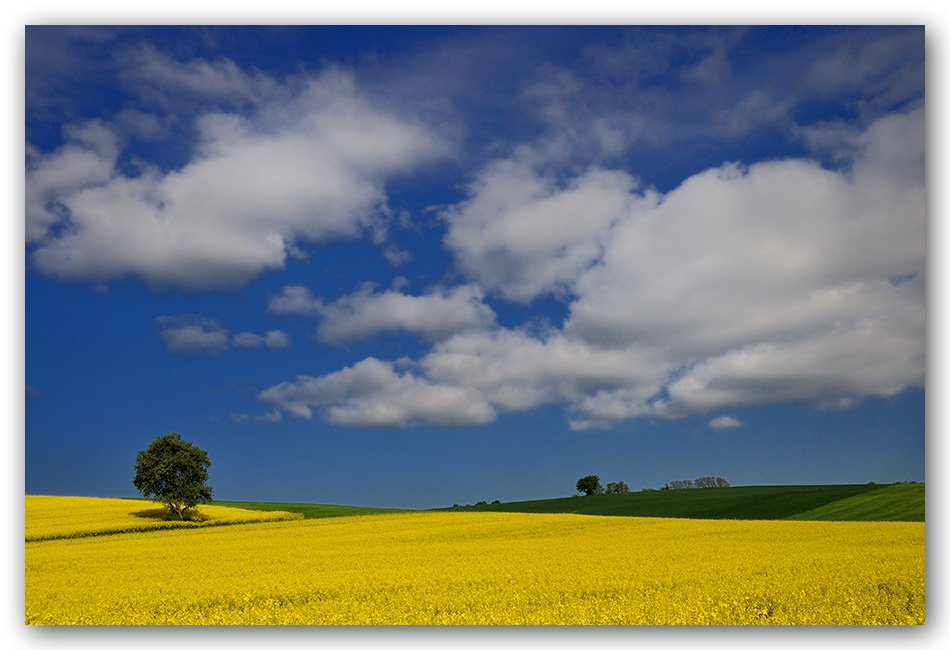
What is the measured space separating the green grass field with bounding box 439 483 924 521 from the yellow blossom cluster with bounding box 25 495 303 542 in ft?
55.8

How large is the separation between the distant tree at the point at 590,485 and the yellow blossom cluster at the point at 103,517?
114 feet

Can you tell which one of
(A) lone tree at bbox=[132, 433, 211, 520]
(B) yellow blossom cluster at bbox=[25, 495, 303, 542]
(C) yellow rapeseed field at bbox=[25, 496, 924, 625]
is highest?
(C) yellow rapeseed field at bbox=[25, 496, 924, 625]

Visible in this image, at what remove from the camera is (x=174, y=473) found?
34812 mm

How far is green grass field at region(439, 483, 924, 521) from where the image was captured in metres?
23.2

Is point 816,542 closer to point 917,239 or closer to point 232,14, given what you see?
point 917,239

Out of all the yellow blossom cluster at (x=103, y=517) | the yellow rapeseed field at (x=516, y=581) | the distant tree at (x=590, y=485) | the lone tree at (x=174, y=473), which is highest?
the yellow rapeseed field at (x=516, y=581)

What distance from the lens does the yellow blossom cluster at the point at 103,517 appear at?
27812 millimetres

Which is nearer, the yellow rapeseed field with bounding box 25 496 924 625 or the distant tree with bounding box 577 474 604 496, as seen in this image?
the yellow rapeseed field with bounding box 25 496 924 625

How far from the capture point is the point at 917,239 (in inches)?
407

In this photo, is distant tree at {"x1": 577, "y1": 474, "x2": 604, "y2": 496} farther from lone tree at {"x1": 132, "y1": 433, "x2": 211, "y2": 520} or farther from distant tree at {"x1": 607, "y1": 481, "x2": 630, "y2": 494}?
lone tree at {"x1": 132, "y1": 433, "x2": 211, "y2": 520}

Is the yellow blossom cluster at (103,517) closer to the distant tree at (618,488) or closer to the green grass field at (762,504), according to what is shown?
the green grass field at (762,504)

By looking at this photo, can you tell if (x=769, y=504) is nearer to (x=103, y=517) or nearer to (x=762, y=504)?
(x=762, y=504)

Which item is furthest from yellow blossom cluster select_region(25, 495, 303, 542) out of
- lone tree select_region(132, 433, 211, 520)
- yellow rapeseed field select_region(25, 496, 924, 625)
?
yellow rapeseed field select_region(25, 496, 924, 625)

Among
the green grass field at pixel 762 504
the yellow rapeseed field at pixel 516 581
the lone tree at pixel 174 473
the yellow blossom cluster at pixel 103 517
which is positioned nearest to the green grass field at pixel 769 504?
the green grass field at pixel 762 504
